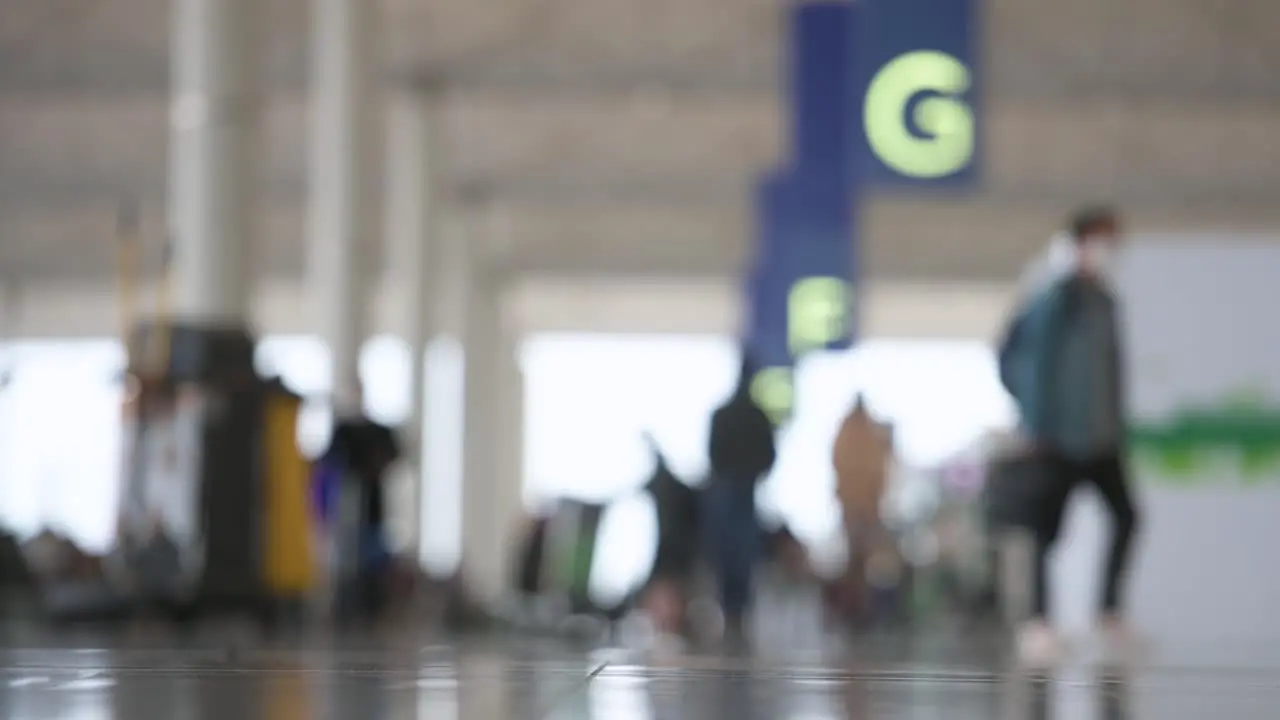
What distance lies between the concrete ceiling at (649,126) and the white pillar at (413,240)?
651mm

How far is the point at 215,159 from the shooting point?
19.2 metres

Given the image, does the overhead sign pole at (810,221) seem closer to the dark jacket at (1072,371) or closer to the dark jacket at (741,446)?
the dark jacket at (741,446)

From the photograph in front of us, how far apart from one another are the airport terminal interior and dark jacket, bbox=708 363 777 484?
3 cm

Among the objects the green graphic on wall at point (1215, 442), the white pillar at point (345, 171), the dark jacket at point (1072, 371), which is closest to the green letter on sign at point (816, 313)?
the white pillar at point (345, 171)

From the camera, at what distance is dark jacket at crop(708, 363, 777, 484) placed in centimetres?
1495

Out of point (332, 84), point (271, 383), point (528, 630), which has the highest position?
point (332, 84)

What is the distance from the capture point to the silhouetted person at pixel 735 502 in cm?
1480

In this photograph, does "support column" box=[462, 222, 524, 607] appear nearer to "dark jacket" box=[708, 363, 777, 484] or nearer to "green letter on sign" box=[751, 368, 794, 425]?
"green letter on sign" box=[751, 368, 794, 425]

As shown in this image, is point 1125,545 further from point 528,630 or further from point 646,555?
point 528,630

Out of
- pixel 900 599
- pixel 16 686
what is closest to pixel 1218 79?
pixel 900 599

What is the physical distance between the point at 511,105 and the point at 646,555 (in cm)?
1966

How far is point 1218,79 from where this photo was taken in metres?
31.6

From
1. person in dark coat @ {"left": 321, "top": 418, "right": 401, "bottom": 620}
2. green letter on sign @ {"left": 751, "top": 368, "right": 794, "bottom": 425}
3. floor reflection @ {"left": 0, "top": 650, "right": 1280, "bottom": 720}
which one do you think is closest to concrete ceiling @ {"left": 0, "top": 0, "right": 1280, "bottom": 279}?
green letter on sign @ {"left": 751, "top": 368, "right": 794, "bottom": 425}

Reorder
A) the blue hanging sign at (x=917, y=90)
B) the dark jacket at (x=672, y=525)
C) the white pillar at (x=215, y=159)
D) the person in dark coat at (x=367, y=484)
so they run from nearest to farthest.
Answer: the dark jacket at (x=672, y=525) < the blue hanging sign at (x=917, y=90) < the white pillar at (x=215, y=159) < the person in dark coat at (x=367, y=484)
